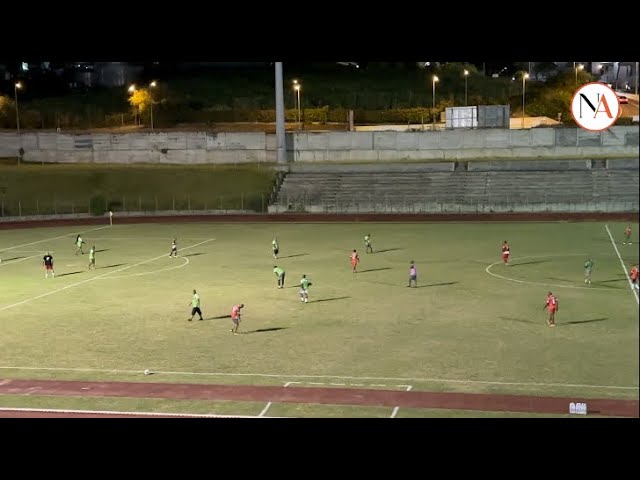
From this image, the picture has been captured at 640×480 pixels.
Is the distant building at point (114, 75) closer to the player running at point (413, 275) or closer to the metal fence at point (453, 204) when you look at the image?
the metal fence at point (453, 204)

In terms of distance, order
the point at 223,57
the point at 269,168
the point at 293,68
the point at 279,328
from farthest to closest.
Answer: the point at 293,68
the point at 269,168
the point at 279,328
the point at 223,57

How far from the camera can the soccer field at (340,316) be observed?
2108cm

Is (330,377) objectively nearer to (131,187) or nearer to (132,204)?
(132,204)

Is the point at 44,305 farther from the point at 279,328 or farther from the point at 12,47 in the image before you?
the point at 12,47

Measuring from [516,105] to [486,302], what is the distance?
2998 inches

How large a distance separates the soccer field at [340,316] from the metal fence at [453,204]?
1158 centimetres

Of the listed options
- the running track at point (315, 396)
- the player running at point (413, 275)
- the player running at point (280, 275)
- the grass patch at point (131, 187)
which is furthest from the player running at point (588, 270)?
the grass patch at point (131, 187)

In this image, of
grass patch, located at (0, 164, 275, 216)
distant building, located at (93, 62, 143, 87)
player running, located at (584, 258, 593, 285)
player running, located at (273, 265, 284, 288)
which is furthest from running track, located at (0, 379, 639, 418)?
distant building, located at (93, 62, 143, 87)

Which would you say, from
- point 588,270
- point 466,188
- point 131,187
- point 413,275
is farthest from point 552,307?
point 131,187

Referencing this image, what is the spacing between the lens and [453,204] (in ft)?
204

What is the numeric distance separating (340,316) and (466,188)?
3987cm

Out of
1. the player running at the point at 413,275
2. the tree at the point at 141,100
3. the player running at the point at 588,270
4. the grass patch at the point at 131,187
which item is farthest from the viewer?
the tree at the point at 141,100

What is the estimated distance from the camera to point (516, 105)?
100062 mm

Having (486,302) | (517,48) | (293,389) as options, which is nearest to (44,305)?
(293,389)
